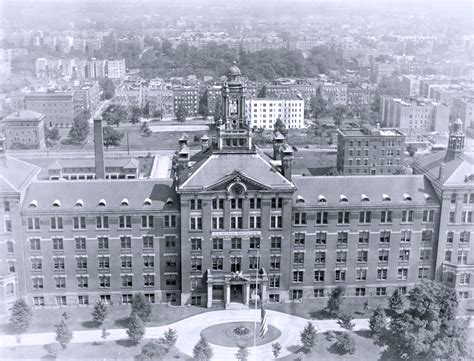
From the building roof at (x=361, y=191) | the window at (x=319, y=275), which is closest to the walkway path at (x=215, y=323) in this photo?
the window at (x=319, y=275)

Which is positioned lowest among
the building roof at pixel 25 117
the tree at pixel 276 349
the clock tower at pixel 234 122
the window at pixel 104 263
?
the tree at pixel 276 349

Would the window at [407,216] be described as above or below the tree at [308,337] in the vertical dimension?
above

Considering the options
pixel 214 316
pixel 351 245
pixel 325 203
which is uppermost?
pixel 325 203

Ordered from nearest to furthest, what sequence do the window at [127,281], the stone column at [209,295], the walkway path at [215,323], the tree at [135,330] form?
the tree at [135,330] < the walkway path at [215,323] < the stone column at [209,295] < the window at [127,281]

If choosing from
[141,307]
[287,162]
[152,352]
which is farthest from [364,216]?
[152,352]

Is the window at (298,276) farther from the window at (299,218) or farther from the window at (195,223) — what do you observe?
the window at (195,223)

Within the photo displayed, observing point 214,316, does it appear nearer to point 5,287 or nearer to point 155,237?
point 155,237

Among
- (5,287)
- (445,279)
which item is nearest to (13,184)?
(5,287)
